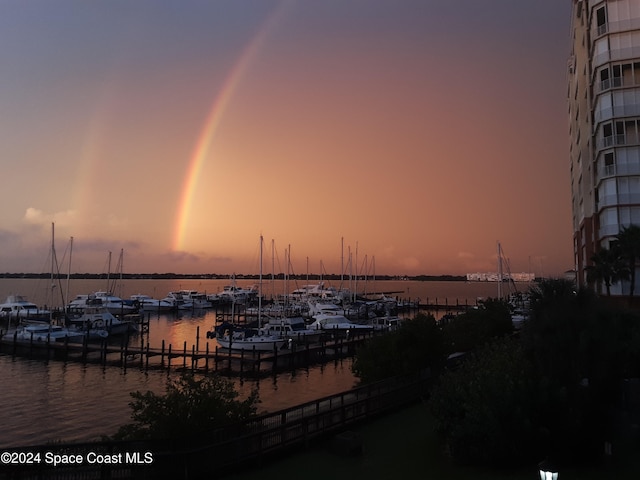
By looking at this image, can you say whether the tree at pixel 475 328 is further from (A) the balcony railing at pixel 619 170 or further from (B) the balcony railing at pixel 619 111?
(B) the balcony railing at pixel 619 111

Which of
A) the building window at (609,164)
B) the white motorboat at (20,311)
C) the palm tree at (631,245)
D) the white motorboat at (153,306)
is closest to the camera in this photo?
the palm tree at (631,245)

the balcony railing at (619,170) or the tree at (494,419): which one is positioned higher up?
the balcony railing at (619,170)

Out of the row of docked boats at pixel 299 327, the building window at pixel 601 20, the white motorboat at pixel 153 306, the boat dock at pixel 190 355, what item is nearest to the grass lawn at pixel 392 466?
the boat dock at pixel 190 355

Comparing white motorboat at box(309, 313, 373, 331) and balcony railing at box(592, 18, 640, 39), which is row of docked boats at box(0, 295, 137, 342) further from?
balcony railing at box(592, 18, 640, 39)

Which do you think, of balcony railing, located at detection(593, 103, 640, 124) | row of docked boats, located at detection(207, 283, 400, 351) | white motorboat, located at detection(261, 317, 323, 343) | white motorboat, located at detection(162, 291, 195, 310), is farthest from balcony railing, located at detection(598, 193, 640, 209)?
white motorboat, located at detection(162, 291, 195, 310)

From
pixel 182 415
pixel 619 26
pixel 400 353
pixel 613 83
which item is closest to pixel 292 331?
pixel 400 353

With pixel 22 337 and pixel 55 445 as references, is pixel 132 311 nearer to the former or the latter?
pixel 22 337

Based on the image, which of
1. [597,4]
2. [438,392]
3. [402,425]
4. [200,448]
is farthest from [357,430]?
[597,4]
